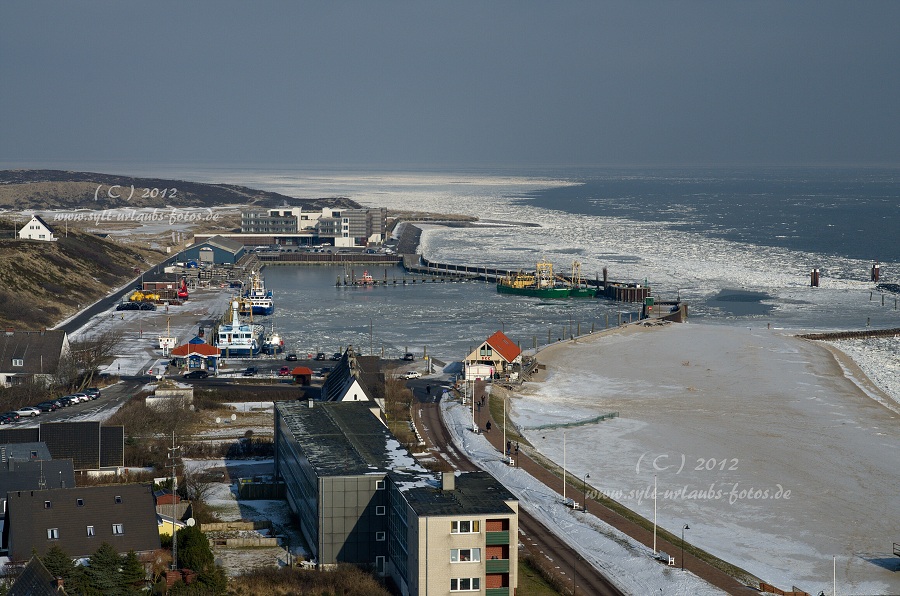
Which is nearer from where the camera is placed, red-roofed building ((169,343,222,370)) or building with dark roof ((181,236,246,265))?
red-roofed building ((169,343,222,370))

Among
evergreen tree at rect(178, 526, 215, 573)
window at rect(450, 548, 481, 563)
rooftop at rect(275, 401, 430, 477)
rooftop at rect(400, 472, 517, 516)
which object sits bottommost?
evergreen tree at rect(178, 526, 215, 573)

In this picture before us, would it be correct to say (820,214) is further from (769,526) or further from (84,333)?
(769,526)

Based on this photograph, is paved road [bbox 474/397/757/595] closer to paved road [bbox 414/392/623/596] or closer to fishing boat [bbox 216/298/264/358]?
paved road [bbox 414/392/623/596]

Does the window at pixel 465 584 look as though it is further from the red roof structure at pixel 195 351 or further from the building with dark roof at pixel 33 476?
the red roof structure at pixel 195 351

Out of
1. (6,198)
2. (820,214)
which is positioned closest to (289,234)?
(6,198)

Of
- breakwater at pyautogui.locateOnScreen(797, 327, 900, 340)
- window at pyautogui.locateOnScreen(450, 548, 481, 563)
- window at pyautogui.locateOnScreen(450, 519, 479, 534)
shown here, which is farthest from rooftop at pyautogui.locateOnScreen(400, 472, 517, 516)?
breakwater at pyautogui.locateOnScreen(797, 327, 900, 340)

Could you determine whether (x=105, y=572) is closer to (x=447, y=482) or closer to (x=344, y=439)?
(x=447, y=482)

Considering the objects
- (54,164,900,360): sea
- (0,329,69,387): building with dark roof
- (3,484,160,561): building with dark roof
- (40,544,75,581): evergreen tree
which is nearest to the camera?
(40,544,75,581): evergreen tree

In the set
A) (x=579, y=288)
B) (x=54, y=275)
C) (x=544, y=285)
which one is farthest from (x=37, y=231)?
(x=579, y=288)
